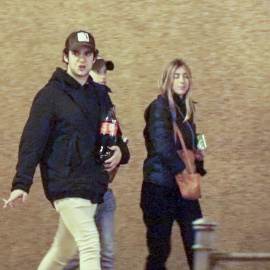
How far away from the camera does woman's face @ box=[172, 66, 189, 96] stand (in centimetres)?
610

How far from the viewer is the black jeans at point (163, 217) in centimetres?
604

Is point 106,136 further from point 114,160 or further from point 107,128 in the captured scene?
point 114,160

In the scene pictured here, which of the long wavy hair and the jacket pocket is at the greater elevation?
the long wavy hair

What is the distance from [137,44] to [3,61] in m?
1.16

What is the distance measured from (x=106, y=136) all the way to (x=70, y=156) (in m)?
0.28

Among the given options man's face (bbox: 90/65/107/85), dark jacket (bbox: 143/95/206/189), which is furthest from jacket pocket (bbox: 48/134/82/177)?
man's face (bbox: 90/65/107/85)

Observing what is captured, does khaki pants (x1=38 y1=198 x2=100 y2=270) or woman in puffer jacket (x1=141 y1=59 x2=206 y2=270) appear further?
woman in puffer jacket (x1=141 y1=59 x2=206 y2=270)

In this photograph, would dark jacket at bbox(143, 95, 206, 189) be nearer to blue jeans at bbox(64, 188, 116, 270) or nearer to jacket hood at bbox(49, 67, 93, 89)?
blue jeans at bbox(64, 188, 116, 270)

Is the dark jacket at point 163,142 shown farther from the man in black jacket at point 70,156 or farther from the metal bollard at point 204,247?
the metal bollard at point 204,247

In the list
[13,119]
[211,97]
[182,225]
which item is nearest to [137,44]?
[211,97]

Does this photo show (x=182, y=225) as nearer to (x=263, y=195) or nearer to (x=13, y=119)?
(x=263, y=195)

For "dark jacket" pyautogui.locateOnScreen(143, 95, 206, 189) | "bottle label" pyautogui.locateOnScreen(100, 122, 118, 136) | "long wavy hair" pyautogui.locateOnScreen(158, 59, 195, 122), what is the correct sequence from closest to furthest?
"bottle label" pyautogui.locateOnScreen(100, 122, 118, 136) < "dark jacket" pyautogui.locateOnScreen(143, 95, 206, 189) < "long wavy hair" pyautogui.locateOnScreen(158, 59, 195, 122)

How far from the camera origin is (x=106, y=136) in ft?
18.5

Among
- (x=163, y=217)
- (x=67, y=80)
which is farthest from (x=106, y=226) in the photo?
(x=67, y=80)
